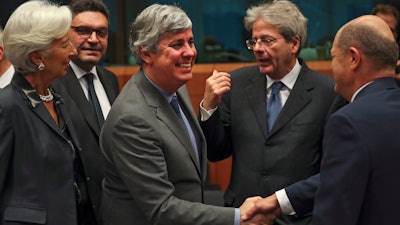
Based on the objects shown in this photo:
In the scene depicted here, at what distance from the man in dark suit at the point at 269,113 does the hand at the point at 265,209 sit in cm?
25

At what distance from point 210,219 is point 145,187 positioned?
0.29 meters

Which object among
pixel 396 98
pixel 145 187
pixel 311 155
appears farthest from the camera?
pixel 311 155

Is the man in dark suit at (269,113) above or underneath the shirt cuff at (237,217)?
above

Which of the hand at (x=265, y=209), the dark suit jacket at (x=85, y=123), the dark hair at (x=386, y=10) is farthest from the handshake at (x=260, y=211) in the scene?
the dark hair at (x=386, y=10)

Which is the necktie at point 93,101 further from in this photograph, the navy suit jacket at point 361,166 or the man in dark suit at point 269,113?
the navy suit jacket at point 361,166

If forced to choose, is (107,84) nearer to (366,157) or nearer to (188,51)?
(188,51)

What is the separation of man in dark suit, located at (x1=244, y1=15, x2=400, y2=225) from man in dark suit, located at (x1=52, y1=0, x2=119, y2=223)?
136 cm

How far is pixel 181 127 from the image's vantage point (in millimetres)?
3193

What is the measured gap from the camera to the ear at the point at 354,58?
8.69ft

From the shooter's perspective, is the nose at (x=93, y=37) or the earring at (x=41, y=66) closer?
the earring at (x=41, y=66)

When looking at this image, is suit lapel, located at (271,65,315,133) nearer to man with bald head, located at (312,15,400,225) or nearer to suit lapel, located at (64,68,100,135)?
suit lapel, located at (64,68,100,135)

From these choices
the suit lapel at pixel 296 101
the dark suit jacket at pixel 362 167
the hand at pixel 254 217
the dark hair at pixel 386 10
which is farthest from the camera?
the dark hair at pixel 386 10

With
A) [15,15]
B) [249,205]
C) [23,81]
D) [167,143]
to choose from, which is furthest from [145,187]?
[15,15]

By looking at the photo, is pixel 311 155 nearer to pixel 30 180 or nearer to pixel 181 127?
pixel 181 127
